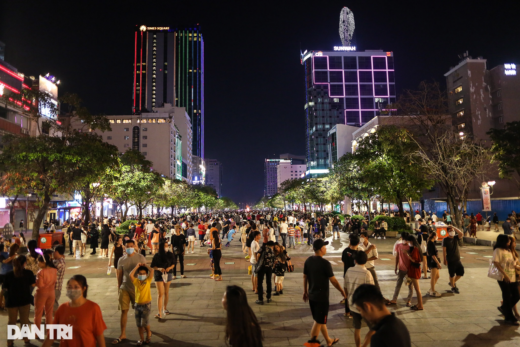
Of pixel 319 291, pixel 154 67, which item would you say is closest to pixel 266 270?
pixel 319 291

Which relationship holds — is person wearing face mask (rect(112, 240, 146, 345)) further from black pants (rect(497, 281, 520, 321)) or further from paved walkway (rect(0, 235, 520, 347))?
black pants (rect(497, 281, 520, 321))

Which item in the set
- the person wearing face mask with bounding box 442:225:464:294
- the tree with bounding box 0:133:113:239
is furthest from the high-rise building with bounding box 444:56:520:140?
the tree with bounding box 0:133:113:239

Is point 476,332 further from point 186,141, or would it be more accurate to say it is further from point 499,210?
point 186,141

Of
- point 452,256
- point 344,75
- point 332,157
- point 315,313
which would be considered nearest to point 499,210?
point 452,256

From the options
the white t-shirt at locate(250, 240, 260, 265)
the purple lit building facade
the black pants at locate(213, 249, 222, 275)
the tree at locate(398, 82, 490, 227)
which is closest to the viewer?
the white t-shirt at locate(250, 240, 260, 265)

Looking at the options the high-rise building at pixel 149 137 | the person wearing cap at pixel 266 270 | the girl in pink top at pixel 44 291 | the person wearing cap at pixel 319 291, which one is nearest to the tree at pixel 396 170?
the person wearing cap at pixel 266 270

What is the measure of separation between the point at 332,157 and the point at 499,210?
64.3 m

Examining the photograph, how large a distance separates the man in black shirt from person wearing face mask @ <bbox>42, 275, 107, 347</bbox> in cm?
267

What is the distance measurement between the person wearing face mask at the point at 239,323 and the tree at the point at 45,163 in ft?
58.9

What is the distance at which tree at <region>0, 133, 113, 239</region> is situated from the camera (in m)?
17.7

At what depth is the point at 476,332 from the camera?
6.02m

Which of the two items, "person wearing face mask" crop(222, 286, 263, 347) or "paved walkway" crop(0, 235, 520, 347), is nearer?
"person wearing face mask" crop(222, 286, 263, 347)

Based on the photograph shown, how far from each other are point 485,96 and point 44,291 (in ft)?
235

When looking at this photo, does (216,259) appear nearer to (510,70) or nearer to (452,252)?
(452,252)
